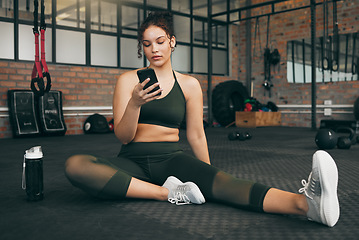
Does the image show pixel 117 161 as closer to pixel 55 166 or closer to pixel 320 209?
pixel 320 209

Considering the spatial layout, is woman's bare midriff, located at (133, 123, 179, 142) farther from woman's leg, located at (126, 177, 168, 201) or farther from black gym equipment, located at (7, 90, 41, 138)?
black gym equipment, located at (7, 90, 41, 138)

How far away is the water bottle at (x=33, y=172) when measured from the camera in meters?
1.54

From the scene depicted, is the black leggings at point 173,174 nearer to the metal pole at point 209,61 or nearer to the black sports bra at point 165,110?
the black sports bra at point 165,110

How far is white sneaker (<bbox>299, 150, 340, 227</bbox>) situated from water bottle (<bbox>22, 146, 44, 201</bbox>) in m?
1.18

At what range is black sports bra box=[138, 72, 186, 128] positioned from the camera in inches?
63.4

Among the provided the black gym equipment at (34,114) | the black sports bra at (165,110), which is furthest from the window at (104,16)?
the black sports bra at (165,110)

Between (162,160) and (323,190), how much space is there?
76 cm

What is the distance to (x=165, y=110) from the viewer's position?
1628 mm

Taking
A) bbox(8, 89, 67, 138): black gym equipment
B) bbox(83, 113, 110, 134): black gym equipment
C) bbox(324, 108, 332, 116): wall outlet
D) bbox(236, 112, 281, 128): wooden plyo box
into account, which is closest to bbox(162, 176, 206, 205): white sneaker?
bbox(8, 89, 67, 138): black gym equipment

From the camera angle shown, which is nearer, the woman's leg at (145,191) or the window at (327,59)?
the woman's leg at (145,191)

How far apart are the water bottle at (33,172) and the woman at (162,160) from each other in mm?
161

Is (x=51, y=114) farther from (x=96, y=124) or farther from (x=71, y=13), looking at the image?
(x=71, y=13)

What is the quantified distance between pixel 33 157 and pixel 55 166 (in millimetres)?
1267

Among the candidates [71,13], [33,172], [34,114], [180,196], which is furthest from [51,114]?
[180,196]
